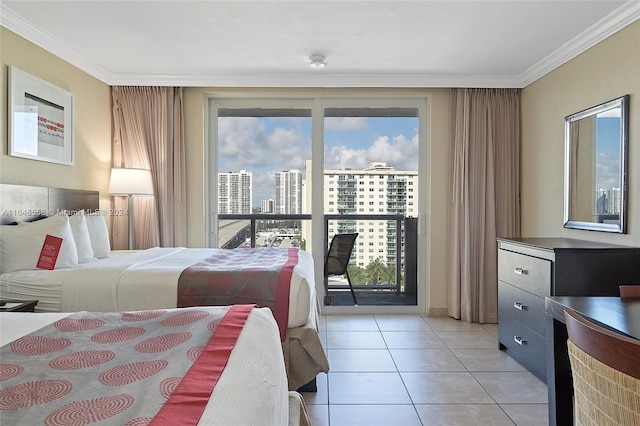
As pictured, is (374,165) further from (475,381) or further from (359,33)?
(475,381)

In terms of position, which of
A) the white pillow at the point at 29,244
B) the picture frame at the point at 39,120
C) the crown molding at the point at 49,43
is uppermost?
the crown molding at the point at 49,43

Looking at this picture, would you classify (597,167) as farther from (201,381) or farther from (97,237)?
(97,237)

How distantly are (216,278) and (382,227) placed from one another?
2573 millimetres

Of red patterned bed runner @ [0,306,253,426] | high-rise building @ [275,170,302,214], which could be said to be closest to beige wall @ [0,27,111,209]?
high-rise building @ [275,170,302,214]

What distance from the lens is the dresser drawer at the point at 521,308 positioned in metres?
2.87

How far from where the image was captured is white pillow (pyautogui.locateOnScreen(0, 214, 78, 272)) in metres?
2.64

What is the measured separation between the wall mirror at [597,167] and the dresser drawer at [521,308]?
72cm

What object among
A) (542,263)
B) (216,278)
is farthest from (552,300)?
(216,278)

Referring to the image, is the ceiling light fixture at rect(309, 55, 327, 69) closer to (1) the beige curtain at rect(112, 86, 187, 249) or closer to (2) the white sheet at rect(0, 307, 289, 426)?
(1) the beige curtain at rect(112, 86, 187, 249)

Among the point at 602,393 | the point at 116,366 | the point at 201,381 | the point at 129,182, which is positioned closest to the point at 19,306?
the point at 116,366

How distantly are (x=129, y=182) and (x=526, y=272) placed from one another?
3.57 metres

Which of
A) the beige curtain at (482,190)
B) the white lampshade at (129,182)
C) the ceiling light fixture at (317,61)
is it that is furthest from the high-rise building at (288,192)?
the beige curtain at (482,190)

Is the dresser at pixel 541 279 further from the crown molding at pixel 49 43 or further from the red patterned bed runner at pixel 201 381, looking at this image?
the crown molding at pixel 49 43

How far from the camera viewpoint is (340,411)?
2.45 metres
